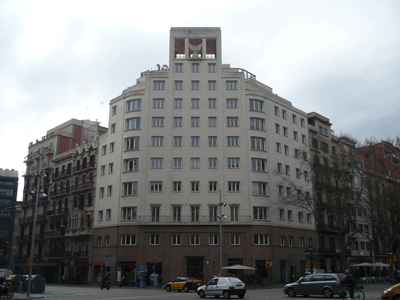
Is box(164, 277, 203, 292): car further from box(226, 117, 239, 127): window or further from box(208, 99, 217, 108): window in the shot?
box(208, 99, 217, 108): window

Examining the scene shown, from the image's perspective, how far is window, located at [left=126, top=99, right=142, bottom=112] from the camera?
58.8 meters

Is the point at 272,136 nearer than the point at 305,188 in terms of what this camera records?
Yes

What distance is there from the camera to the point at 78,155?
66688 millimetres

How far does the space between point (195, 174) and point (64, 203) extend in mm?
25600

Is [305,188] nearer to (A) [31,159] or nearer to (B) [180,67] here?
(B) [180,67]

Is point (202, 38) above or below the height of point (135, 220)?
above

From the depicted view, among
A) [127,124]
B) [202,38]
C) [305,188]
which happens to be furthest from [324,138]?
[127,124]

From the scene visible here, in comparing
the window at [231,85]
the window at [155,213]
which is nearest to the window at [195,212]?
the window at [155,213]

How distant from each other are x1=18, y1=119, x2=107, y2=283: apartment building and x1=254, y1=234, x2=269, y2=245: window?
77.5 ft

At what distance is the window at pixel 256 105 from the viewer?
58.6 metres

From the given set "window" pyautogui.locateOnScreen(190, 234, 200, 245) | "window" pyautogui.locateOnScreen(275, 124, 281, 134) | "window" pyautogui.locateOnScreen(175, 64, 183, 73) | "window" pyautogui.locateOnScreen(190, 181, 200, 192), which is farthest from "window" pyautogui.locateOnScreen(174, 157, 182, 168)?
"window" pyautogui.locateOnScreen(275, 124, 281, 134)

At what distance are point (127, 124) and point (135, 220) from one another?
14.0 meters

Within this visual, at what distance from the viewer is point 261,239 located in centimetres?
5338

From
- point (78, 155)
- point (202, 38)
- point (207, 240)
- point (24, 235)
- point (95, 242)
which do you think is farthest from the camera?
point (24, 235)
